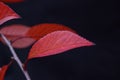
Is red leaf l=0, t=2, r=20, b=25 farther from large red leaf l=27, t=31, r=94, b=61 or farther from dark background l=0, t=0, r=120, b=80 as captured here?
dark background l=0, t=0, r=120, b=80

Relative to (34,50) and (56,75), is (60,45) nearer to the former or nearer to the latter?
(34,50)

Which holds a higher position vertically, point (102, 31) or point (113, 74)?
point (102, 31)

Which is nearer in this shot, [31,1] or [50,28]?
[50,28]

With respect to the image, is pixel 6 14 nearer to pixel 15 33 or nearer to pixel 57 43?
pixel 57 43

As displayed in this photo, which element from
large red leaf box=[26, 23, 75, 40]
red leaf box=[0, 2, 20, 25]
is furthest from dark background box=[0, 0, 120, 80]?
red leaf box=[0, 2, 20, 25]

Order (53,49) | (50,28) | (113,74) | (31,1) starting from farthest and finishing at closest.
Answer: (31,1) → (113,74) → (50,28) → (53,49)

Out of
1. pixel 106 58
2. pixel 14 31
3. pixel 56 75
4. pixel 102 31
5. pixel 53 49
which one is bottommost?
pixel 56 75

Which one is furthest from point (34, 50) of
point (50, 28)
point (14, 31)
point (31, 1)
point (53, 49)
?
point (31, 1)
